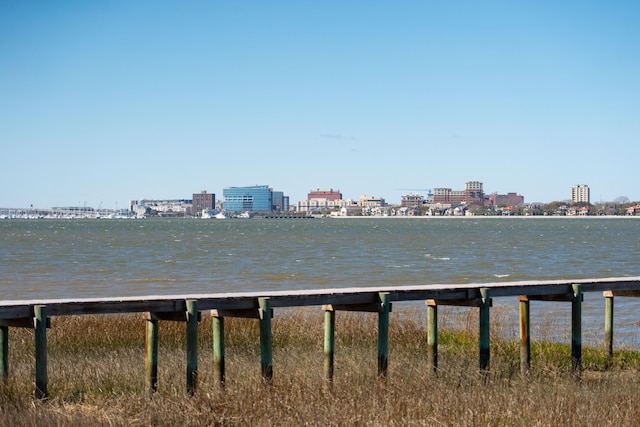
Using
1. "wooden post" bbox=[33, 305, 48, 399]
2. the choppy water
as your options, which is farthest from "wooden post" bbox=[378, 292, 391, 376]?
the choppy water

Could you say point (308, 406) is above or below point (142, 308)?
below

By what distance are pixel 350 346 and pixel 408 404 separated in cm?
579

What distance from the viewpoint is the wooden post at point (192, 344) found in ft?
40.4

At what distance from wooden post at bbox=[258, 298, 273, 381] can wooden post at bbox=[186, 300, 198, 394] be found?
0.90m

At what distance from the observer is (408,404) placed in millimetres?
10875

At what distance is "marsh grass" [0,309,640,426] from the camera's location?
1051cm

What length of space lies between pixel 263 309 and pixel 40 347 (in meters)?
2.93

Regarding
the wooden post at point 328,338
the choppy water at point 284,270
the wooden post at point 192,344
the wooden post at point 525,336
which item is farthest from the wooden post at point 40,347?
the choppy water at point 284,270

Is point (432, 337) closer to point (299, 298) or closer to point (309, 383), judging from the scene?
point (299, 298)

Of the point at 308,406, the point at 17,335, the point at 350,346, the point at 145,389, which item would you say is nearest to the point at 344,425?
the point at 308,406

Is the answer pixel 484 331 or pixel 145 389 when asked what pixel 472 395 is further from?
pixel 145 389

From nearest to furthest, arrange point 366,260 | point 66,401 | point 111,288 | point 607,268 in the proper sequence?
point 66,401, point 111,288, point 607,268, point 366,260

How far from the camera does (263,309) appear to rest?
12.7 metres

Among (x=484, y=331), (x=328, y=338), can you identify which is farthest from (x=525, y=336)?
(x=328, y=338)
